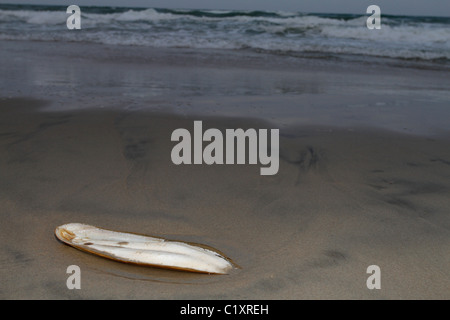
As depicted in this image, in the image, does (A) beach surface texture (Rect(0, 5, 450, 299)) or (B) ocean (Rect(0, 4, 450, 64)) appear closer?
(A) beach surface texture (Rect(0, 5, 450, 299))

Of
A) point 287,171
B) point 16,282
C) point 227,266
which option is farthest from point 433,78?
point 16,282

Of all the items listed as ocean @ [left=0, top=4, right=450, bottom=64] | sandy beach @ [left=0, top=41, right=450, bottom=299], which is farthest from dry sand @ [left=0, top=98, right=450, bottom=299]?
ocean @ [left=0, top=4, right=450, bottom=64]

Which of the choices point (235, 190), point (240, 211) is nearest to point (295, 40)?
point (235, 190)

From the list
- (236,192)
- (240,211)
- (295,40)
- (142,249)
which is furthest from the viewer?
(295,40)

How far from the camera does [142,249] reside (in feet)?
5.69

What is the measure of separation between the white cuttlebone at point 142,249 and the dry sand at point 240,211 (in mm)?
38

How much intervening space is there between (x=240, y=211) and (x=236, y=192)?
0.79 feet

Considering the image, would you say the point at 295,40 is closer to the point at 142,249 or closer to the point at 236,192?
the point at 236,192

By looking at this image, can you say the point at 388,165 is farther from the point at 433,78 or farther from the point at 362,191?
the point at 433,78

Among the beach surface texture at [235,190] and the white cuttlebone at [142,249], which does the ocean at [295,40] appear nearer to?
the beach surface texture at [235,190]

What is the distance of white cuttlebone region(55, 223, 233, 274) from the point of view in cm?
165

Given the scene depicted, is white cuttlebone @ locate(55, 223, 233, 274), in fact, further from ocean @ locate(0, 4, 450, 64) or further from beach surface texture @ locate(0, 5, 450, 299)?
ocean @ locate(0, 4, 450, 64)

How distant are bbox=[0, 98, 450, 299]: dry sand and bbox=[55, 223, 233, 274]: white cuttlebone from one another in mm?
38
